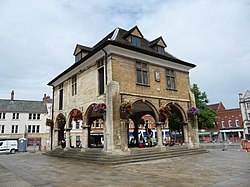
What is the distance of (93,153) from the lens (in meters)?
13.1

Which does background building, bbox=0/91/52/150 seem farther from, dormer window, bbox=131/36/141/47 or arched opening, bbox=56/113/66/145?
dormer window, bbox=131/36/141/47

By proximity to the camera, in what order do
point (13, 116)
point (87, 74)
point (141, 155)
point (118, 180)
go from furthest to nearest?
point (13, 116) → point (87, 74) → point (141, 155) → point (118, 180)

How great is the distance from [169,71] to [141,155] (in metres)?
7.56

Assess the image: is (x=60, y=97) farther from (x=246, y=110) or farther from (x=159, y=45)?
(x=246, y=110)

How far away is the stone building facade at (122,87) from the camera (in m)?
12.7

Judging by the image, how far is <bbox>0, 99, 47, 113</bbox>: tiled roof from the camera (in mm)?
39731

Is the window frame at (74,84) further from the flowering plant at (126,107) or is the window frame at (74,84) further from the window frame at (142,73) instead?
the flowering plant at (126,107)

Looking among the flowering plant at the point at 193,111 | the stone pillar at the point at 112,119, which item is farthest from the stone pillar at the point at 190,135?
the stone pillar at the point at 112,119

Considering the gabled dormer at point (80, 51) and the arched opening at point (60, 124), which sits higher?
the gabled dormer at point (80, 51)

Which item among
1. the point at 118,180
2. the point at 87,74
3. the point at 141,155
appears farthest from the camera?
the point at 87,74

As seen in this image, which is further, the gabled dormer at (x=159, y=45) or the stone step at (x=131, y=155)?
the gabled dormer at (x=159, y=45)

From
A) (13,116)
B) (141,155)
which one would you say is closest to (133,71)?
(141,155)

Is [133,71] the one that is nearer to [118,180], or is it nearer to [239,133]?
[118,180]

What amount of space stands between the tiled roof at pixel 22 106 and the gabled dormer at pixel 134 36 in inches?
1289
